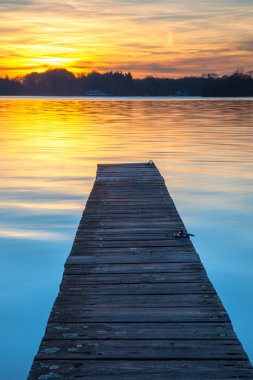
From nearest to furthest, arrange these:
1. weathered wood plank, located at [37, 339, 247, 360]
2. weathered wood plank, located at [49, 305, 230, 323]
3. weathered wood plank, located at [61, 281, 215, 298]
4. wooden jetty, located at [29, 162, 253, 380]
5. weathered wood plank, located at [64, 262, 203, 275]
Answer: wooden jetty, located at [29, 162, 253, 380] → weathered wood plank, located at [37, 339, 247, 360] → weathered wood plank, located at [49, 305, 230, 323] → weathered wood plank, located at [61, 281, 215, 298] → weathered wood plank, located at [64, 262, 203, 275]

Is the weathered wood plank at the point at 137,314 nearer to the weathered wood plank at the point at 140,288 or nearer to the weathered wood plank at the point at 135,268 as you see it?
the weathered wood plank at the point at 140,288

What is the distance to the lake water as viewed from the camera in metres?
6.78

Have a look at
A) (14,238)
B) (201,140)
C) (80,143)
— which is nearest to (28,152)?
(80,143)

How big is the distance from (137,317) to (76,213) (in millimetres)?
7713

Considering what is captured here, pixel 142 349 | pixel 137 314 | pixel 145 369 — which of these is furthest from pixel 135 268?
pixel 145 369

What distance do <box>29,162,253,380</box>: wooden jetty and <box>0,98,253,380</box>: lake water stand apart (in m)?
0.96

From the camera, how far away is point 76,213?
1237cm

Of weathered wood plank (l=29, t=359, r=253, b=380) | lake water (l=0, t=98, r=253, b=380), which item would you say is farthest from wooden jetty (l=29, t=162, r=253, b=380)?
lake water (l=0, t=98, r=253, b=380)

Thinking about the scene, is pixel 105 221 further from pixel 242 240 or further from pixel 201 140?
pixel 201 140

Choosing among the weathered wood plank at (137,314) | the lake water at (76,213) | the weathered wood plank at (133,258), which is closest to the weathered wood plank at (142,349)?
the weathered wood plank at (137,314)

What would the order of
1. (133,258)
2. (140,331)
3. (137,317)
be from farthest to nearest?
(133,258), (137,317), (140,331)

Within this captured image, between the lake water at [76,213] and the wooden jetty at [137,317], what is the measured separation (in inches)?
37.8

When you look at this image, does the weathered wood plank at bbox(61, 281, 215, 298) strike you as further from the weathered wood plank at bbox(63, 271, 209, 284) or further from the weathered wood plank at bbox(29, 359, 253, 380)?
the weathered wood plank at bbox(29, 359, 253, 380)

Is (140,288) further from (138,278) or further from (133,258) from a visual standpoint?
(133,258)
